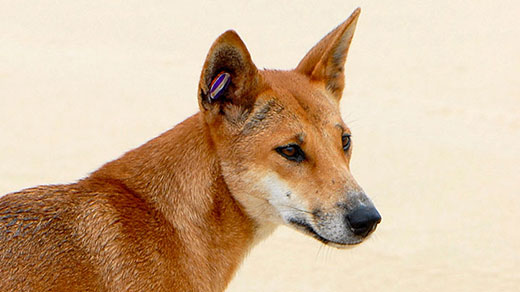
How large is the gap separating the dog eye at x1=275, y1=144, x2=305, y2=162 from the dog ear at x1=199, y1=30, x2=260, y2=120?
401mm

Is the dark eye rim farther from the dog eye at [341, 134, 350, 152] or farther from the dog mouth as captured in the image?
the dog mouth

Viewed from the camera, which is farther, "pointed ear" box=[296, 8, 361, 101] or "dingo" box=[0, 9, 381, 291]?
"pointed ear" box=[296, 8, 361, 101]

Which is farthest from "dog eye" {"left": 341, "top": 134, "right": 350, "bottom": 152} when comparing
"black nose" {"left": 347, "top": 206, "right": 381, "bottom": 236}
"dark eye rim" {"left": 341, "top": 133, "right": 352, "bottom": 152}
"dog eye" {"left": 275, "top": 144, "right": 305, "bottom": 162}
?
"black nose" {"left": 347, "top": 206, "right": 381, "bottom": 236}

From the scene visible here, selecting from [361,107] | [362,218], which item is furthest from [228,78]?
[361,107]

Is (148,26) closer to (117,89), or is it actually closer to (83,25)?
(83,25)

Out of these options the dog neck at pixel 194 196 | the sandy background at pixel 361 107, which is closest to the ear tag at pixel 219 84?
the dog neck at pixel 194 196

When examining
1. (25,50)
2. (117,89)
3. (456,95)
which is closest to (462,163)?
(456,95)

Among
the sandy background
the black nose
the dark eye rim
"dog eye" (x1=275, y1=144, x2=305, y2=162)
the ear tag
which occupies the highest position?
the ear tag

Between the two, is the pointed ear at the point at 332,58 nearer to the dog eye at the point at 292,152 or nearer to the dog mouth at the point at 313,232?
the dog eye at the point at 292,152

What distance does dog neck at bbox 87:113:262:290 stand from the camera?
17.9 ft

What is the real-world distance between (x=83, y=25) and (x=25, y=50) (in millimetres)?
1787

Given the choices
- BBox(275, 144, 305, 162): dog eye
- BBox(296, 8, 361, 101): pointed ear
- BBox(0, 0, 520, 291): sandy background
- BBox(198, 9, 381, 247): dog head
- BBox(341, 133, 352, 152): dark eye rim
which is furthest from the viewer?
BBox(0, 0, 520, 291): sandy background

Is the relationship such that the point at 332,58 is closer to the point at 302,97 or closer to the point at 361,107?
the point at 302,97

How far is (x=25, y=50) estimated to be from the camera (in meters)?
15.7
